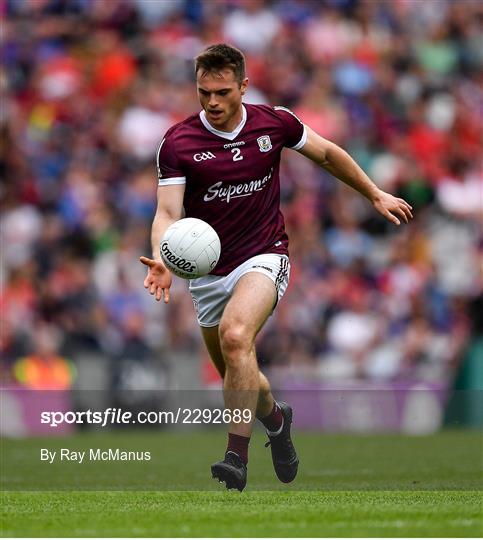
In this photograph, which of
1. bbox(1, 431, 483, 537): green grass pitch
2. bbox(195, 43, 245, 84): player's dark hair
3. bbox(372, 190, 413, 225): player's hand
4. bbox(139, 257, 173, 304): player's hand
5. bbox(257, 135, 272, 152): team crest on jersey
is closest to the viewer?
bbox(1, 431, 483, 537): green grass pitch

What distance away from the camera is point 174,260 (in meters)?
8.49

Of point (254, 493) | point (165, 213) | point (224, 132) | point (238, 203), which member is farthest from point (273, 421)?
point (224, 132)

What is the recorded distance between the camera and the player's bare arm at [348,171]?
30.4 ft

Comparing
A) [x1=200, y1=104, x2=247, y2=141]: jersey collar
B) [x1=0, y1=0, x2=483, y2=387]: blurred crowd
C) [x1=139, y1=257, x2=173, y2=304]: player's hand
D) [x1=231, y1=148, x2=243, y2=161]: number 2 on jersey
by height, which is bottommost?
[x1=0, y1=0, x2=483, y2=387]: blurred crowd

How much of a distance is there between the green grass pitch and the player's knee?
34.2 inches

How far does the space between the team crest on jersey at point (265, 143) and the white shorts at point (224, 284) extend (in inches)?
26.7


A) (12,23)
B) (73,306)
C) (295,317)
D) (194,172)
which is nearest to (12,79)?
(12,23)

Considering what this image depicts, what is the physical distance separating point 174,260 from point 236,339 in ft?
1.97

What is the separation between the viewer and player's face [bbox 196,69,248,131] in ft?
28.6

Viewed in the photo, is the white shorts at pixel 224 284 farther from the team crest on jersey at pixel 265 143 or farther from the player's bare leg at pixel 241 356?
the team crest on jersey at pixel 265 143

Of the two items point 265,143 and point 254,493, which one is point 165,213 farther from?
point 254,493

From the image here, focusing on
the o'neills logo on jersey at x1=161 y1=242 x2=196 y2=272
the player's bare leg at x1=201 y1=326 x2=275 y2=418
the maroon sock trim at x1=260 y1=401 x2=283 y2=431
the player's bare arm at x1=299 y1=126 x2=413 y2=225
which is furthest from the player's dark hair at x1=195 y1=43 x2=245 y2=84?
the maroon sock trim at x1=260 y1=401 x2=283 y2=431

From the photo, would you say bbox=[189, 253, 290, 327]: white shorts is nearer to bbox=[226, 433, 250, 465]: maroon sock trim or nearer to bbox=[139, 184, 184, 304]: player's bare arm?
bbox=[139, 184, 184, 304]: player's bare arm

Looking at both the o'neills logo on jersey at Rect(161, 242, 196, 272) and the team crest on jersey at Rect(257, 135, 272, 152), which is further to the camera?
the team crest on jersey at Rect(257, 135, 272, 152)
